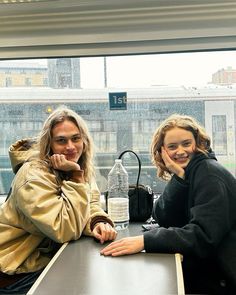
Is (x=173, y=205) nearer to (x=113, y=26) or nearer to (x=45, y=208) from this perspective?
(x=45, y=208)

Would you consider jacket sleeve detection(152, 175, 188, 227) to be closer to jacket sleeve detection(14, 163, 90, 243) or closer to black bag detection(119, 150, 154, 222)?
black bag detection(119, 150, 154, 222)

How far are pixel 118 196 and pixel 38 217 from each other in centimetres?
69

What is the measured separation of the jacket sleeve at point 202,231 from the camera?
4.32ft

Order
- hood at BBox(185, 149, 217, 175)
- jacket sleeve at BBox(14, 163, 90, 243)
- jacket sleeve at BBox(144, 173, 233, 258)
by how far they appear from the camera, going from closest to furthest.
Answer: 1. jacket sleeve at BBox(144, 173, 233, 258)
2. jacket sleeve at BBox(14, 163, 90, 243)
3. hood at BBox(185, 149, 217, 175)

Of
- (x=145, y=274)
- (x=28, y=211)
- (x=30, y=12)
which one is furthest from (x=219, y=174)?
(x=30, y=12)

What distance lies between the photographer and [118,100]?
234 centimetres

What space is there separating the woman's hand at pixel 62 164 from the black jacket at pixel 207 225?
0.51 m

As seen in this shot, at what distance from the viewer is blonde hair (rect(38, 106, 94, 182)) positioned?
5.75 feet

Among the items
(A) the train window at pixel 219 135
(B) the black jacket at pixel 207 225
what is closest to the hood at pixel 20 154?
(B) the black jacket at pixel 207 225

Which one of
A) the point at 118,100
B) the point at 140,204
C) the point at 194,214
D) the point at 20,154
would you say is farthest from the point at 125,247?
the point at 118,100

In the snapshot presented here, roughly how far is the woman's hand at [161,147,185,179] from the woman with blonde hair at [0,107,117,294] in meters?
0.40

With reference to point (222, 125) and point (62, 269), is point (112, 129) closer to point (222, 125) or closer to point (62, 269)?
point (222, 125)

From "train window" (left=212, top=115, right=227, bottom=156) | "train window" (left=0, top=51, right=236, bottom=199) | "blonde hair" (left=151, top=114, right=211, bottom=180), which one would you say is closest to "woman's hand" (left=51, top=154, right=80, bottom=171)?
"blonde hair" (left=151, top=114, right=211, bottom=180)

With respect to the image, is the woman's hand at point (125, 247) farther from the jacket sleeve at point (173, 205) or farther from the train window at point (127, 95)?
the train window at point (127, 95)
